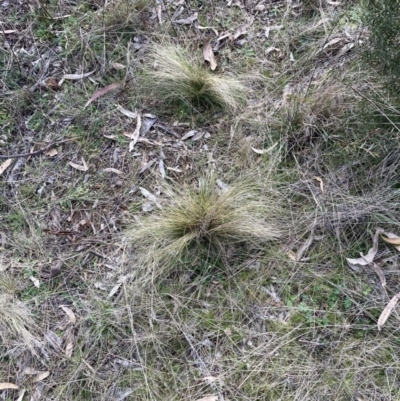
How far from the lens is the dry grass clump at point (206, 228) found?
7.58 ft

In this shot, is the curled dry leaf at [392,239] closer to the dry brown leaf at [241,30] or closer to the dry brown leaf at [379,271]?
the dry brown leaf at [379,271]

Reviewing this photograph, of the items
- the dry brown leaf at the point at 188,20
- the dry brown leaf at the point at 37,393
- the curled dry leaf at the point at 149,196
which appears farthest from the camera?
the dry brown leaf at the point at 188,20

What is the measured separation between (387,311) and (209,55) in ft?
6.11

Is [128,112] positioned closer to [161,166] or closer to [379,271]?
[161,166]

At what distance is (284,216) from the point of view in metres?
2.41

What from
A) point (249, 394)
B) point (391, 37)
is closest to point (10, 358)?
point (249, 394)

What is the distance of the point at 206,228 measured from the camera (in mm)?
2324

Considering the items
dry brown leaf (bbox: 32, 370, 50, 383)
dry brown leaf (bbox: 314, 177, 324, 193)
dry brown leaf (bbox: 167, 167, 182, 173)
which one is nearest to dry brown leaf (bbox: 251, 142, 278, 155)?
dry brown leaf (bbox: 314, 177, 324, 193)

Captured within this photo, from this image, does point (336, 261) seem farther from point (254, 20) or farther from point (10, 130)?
point (10, 130)

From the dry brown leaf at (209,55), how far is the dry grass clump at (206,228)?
960mm

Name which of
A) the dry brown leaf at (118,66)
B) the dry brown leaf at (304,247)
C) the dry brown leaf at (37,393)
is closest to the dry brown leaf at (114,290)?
the dry brown leaf at (37,393)

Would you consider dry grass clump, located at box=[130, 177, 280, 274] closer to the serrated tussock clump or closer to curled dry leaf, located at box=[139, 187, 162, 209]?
curled dry leaf, located at box=[139, 187, 162, 209]

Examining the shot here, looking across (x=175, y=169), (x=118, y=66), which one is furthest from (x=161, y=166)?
(x=118, y=66)

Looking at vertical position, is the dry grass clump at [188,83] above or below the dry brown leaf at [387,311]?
above
